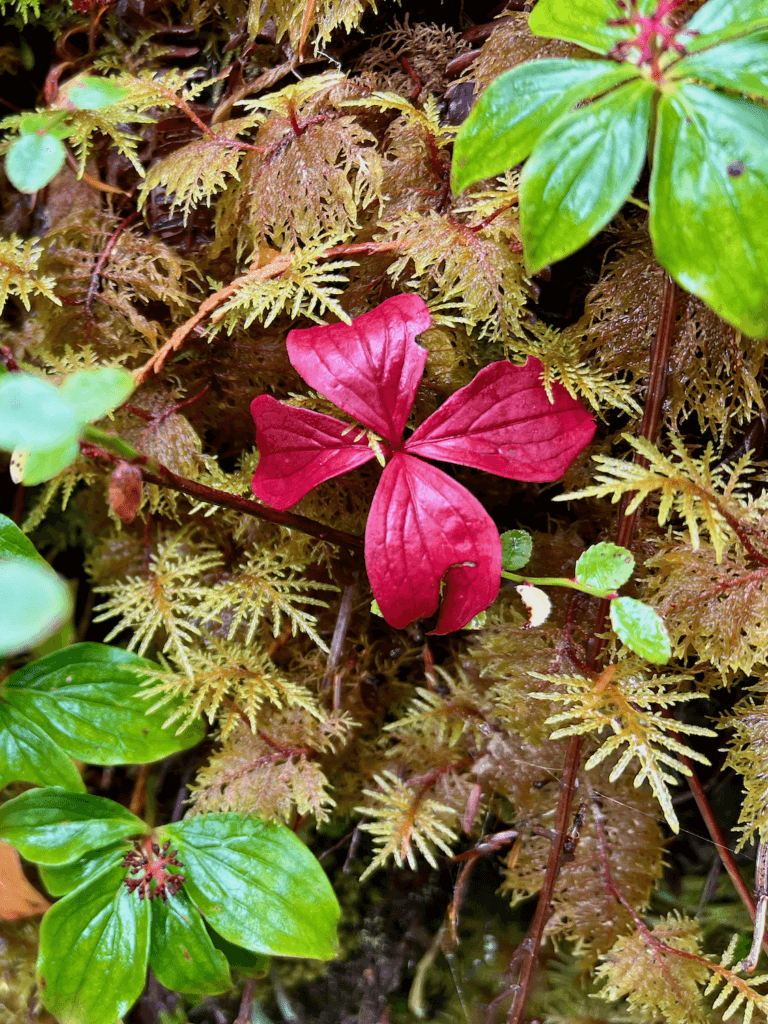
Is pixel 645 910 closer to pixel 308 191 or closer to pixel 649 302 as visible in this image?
pixel 649 302

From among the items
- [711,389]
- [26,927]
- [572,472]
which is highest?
[711,389]

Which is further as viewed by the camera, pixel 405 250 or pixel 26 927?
pixel 26 927

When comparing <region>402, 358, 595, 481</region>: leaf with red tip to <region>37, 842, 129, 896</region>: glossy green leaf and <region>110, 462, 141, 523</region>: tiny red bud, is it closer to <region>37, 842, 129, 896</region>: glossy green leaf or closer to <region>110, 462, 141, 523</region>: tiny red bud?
<region>110, 462, 141, 523</region>: tiny red bud

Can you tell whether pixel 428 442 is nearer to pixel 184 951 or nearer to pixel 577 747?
pixel 577 747

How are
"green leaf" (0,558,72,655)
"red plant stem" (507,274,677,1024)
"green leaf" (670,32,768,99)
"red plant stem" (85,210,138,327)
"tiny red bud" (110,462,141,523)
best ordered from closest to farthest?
1. "green leaf" (0,558,72,655)
2. "green leaf" (670,32,768,99)
3. "tiny red bud" (110,462,141,523)
4. "red plant stem" (507,274,677,1024)
5. "red plant stem" (85,210,138,327)

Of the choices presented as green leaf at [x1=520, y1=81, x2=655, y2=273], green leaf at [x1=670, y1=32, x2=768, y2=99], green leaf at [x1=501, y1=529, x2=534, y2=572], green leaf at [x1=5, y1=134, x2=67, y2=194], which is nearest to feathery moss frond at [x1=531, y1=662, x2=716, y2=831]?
green leaf at [x1=501, y1=529, x2=534, y2=572]

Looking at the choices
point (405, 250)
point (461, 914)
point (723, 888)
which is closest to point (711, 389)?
point (405, 250)
